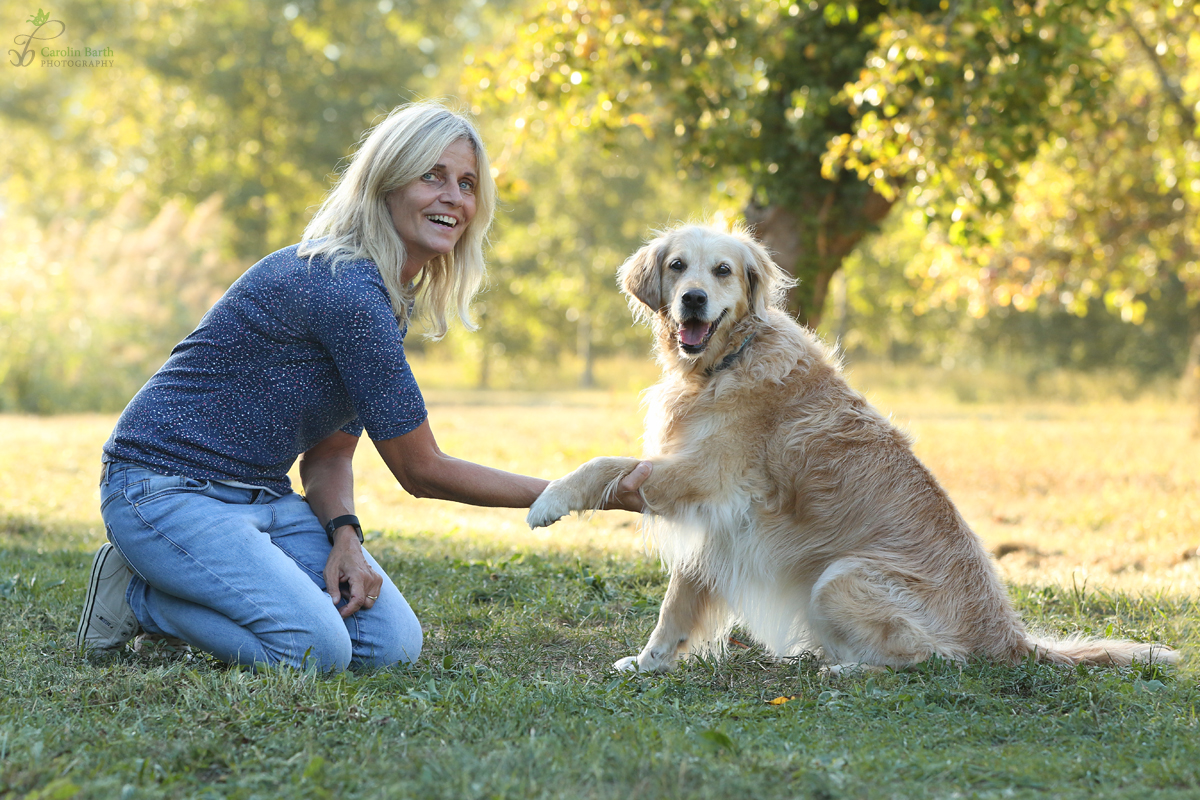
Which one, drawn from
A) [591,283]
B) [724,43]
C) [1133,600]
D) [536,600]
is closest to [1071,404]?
[591,283]

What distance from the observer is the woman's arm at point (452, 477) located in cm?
320

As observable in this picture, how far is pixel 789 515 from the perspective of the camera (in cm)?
351

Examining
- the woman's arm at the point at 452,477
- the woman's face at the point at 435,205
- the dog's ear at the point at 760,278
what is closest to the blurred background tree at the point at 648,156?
the dog's ear at the point at 760,278

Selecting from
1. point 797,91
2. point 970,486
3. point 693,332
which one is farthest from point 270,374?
point 970,486

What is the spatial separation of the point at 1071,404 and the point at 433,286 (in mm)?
19154

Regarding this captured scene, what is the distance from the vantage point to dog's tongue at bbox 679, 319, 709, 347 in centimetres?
369

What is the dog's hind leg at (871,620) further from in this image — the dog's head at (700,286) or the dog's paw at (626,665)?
the dog's head at (700,286)

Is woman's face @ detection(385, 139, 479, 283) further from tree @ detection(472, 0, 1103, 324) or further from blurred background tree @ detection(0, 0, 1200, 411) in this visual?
tree @ detection(472, 0, 1103, 324)

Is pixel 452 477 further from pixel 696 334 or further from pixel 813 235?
pixel 813 235

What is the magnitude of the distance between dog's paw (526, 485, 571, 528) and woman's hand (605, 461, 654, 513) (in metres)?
0.18

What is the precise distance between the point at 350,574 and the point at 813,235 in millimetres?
5075

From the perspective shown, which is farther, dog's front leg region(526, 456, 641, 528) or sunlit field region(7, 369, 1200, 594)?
sunlit field region(7, 369, 1200, 594)

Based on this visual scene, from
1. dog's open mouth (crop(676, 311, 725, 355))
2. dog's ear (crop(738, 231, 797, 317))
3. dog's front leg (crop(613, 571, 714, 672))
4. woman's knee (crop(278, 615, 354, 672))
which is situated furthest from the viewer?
dog's ear (crop(738, 231, 797, 317))
